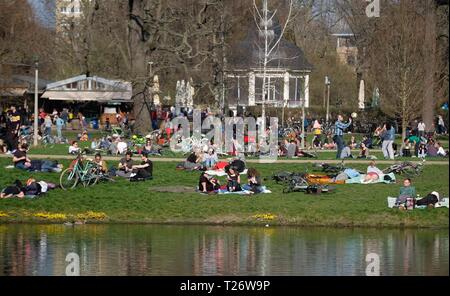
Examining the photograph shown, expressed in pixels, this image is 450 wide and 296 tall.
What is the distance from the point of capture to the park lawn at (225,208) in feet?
117

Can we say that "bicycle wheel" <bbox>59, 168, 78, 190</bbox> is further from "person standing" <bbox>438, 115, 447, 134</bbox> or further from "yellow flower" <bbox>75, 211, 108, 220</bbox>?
"person standing" <bbox>438, 115, 447, 134</bbox>

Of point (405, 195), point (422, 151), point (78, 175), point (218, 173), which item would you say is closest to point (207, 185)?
point (218, 173)

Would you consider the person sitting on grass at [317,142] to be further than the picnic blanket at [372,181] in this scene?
Yes

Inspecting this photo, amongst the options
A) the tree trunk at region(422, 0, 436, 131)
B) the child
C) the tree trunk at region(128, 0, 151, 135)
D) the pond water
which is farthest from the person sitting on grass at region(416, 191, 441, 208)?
the tree trunk at region(128, 0, 151, 135)

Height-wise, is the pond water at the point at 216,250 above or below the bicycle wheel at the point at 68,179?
below

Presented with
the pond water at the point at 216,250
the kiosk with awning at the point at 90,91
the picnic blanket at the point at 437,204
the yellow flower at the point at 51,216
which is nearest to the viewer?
the pond water at the point at 216,250

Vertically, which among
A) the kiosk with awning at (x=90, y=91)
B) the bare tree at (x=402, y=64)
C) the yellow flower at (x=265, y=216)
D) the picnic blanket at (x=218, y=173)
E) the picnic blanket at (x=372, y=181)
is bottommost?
the yellow flower at (x=265, y=216)

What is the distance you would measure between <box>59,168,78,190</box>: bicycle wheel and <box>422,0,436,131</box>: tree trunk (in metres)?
23.2

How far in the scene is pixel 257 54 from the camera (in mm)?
74375

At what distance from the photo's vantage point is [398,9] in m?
62.0

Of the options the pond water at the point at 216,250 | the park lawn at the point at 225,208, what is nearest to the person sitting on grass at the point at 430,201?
the park lawn at the point at 225,208

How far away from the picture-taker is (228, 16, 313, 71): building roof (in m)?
74.6

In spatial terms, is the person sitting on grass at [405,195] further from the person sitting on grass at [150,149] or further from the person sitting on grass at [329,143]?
the person sitting on grass at [329,143]

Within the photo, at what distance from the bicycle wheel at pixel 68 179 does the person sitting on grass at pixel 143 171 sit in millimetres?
2033
